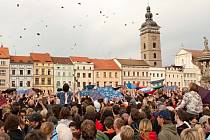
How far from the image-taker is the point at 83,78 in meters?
93.9

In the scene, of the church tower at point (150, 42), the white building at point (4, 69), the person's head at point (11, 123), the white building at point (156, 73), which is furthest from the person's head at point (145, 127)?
the church tower at point (150, 42)

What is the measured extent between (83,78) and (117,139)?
87686 mm

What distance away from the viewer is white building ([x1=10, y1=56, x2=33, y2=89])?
276ft

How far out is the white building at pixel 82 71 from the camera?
92.4 meters

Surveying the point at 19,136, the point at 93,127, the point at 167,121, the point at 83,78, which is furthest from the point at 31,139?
the point at 83,78

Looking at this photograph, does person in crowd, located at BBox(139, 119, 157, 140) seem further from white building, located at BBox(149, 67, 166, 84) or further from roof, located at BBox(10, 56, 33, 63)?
white building, located at BBox(149, 67, 166, 84)

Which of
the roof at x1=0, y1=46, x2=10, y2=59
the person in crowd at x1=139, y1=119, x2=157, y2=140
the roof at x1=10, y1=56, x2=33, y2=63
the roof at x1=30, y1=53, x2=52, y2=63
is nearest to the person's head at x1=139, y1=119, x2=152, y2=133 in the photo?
the person in crowd at x1=139, y1=119, x2=157, y2=140

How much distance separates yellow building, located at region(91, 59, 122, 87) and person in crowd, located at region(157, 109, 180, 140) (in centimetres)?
8786

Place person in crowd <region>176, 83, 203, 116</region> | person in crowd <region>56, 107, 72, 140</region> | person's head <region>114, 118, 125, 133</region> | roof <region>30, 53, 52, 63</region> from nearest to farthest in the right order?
person in crowd <region>56, 107, 72, 140</region> < person's head <region>114, 118, 125, 133</region> < person in crowd <region>176, 83, 203, 116</region> < roof <region>30, 53, 52, 63</region>

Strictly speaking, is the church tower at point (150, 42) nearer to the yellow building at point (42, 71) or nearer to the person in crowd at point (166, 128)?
the yellow building at point (42, 71)

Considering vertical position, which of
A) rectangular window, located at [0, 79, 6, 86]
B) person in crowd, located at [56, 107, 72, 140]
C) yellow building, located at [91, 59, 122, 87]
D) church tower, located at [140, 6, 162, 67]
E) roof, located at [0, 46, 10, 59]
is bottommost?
person in crowd, located at [56, 107, 72, 140]

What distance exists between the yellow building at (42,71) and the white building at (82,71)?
6478 mm

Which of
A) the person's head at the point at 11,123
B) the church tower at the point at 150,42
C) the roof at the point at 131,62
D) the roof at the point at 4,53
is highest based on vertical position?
the church tower at the point at 150,42

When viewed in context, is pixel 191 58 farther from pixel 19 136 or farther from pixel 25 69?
pixel 19 136
